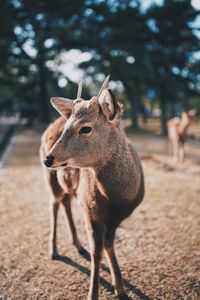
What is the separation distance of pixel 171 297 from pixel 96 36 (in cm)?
1803

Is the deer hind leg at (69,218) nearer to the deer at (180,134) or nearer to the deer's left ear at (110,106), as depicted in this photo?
the deer's left ear at (110,106)

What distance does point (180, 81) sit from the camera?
71.3 ft

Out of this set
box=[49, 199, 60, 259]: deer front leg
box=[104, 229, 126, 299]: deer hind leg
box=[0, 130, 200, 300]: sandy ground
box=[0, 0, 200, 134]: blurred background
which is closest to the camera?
box=[104, 229, 126, 299]: deer hind leg

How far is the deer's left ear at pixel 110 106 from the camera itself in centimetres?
270

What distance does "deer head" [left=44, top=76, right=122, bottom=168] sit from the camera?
105 inches

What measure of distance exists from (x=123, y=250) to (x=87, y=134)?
7.14 ft

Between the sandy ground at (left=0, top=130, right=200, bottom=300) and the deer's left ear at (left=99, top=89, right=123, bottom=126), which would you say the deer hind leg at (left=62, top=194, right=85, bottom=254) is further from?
the deer's left ear at (left=99, top=89, right=123, bottom=126)

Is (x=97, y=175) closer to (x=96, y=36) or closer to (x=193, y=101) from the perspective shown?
(x=96, y=36)

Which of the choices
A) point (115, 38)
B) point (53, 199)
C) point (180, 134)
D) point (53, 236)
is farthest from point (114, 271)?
point (115, 38)

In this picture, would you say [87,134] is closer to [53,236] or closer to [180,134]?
[53,236]

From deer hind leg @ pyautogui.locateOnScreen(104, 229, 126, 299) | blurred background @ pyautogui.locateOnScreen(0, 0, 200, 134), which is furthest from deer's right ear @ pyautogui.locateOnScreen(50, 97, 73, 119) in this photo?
blurred background @ pyautogui.locateOnScreen(0, 0, 200, 134)

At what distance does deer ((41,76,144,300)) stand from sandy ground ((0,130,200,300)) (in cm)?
43

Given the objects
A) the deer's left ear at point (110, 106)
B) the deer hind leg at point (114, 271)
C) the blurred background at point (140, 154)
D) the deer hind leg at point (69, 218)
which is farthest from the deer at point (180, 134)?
the deer's left ear at point (110, 106)

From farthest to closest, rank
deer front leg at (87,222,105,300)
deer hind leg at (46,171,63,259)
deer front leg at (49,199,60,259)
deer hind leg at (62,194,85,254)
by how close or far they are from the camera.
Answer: deer hind leg at (62,194,85,254) < deer front leg at (49,199,60,259) < deer hind leg at (46,171,63,259) < deer front leg at (87,222,105,300)
